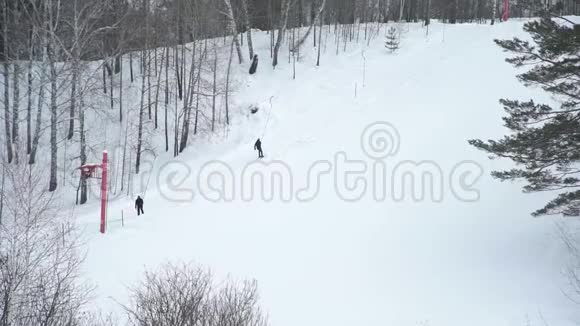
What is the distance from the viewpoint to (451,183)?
20.1 metres

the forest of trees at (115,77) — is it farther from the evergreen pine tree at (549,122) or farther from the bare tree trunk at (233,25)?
the evergreen pine tree at (549,122)

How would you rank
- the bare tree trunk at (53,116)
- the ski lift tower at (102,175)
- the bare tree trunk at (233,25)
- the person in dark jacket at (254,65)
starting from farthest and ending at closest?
the person in dark jacket at (254,65), the bare tree trunk at (233,25), the bare tree trunk at (53,116), the ski lift tower at (102,175)

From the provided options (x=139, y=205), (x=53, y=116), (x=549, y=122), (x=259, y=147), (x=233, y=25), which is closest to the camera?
(x=549, y=122)

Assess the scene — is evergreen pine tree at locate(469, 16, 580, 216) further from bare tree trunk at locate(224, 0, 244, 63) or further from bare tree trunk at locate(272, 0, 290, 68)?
bare tree trunk at locate(224, 0, 244, 63)

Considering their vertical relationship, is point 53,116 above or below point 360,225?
above

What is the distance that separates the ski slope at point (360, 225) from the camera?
41.2ft

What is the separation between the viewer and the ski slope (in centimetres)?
1255

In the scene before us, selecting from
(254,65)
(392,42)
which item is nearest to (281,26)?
(254,65)

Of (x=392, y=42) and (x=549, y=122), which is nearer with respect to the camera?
(x=549, y=122)

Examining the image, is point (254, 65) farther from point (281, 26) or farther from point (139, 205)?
point (139, 205)

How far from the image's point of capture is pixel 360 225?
17547 mm

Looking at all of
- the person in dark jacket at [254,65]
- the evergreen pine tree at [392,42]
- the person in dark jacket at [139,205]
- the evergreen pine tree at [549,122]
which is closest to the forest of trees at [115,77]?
the person in dark jacket at [254,65]

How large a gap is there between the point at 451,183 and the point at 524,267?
6681 millimetres

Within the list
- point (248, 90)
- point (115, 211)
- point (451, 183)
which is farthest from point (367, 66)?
point (115, 211)
